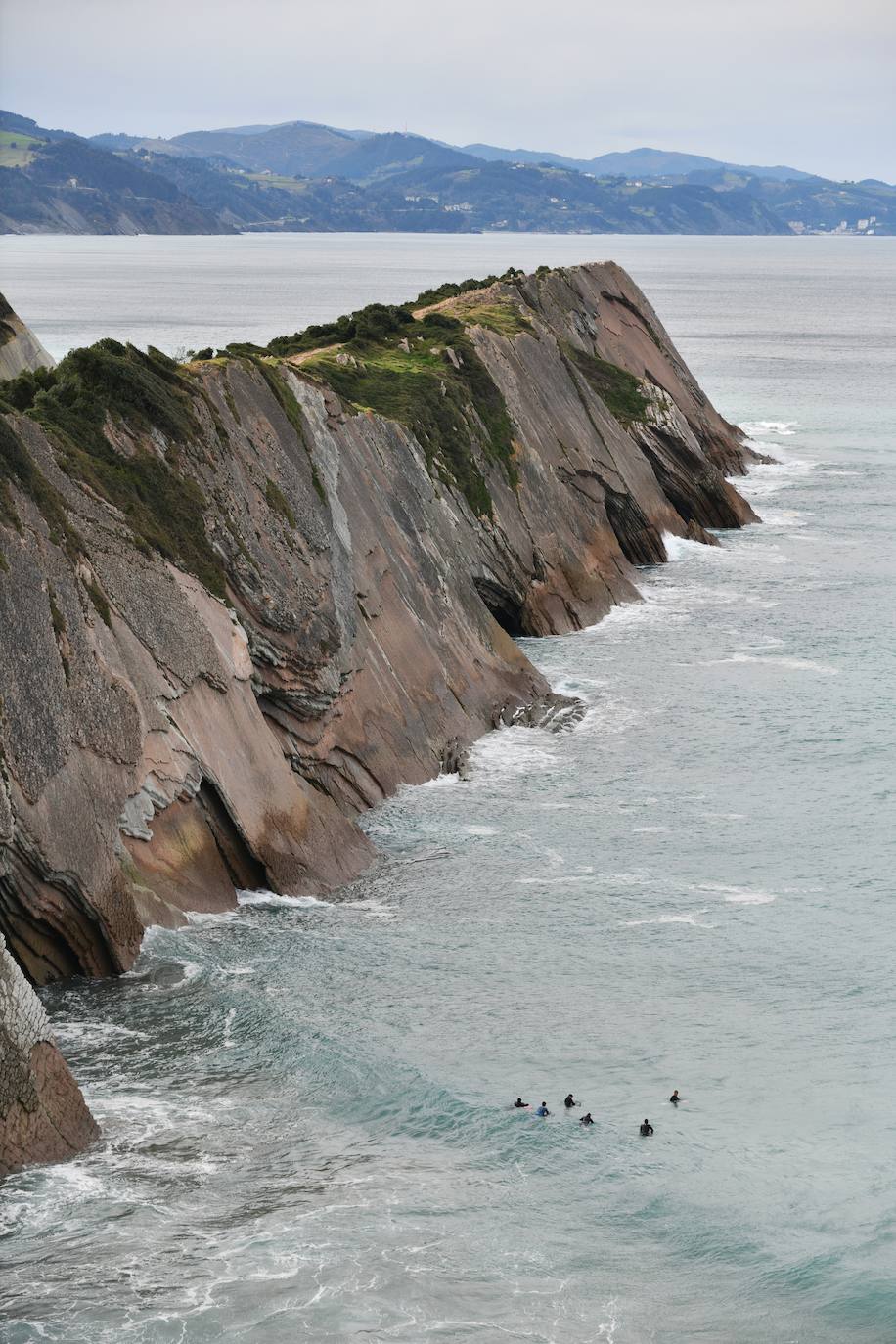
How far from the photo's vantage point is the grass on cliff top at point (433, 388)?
63219 millimetres

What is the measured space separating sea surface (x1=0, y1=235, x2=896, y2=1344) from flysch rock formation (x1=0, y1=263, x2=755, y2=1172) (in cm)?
178

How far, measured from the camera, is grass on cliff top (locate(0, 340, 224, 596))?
138 feet

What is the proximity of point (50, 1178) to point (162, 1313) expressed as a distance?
4021 millimetres

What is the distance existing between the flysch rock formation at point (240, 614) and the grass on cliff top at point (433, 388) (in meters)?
0.23

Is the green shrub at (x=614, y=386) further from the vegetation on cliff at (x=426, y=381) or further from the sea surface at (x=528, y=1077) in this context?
the sea surface at (x=528, y=1077)

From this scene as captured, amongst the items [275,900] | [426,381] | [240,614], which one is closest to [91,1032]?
[275,900]

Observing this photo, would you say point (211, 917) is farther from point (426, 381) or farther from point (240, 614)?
point (426, 381)

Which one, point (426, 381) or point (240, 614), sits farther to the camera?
point (426, 381)

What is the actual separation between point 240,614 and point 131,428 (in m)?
5.95

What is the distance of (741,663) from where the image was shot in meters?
61.0

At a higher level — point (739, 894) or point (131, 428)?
point (131, 428)

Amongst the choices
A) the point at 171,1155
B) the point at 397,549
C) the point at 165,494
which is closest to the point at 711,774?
the point at 397,549

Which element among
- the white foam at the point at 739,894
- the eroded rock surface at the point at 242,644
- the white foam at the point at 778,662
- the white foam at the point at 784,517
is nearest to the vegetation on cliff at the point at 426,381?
the eroded rock surface at the point at 242,644

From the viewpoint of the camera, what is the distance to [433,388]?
221ft
